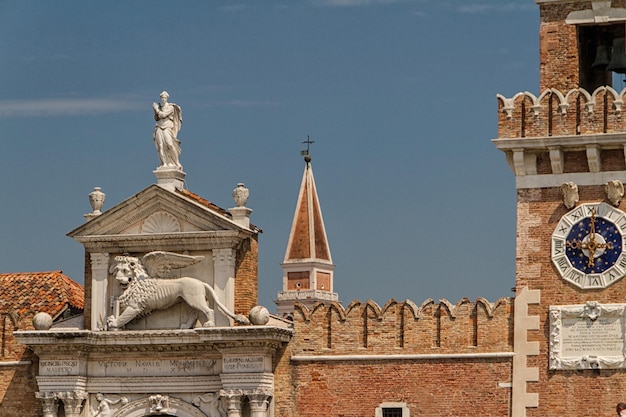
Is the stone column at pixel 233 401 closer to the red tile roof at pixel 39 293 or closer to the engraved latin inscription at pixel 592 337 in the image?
the red tile roof at pixel 39 293

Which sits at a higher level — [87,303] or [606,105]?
[606,105]

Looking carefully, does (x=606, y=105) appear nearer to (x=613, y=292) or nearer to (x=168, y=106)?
(x=613, y=292)

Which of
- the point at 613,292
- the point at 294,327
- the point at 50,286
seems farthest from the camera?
the point at 50,286

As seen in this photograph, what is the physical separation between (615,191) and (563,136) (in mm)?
1392

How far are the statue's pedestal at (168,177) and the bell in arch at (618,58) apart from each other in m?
8.72

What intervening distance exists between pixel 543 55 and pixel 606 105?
1.61 m

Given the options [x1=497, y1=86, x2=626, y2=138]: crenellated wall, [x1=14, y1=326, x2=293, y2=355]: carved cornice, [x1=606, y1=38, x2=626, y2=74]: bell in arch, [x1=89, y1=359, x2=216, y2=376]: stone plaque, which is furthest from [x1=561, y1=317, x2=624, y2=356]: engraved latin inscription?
[x1=89, y1=359, x2=216, y2=376]: stone plaque

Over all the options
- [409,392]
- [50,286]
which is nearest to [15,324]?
[50,286]

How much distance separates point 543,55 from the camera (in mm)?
36562

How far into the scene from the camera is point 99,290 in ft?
127

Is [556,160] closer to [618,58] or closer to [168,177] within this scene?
[618,58]

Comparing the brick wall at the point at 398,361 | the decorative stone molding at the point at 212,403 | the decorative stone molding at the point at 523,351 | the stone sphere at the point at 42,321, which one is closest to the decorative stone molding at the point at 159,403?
the decorative stone molding at the point at 212,403

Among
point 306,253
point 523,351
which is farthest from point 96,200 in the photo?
point 306,253

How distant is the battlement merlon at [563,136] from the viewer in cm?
3572
